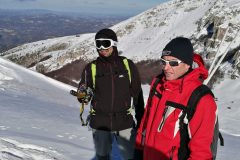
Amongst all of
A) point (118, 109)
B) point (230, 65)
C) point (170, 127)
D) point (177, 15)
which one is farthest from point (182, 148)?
point (177, 15)

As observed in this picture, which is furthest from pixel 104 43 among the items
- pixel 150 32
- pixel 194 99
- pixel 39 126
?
pixel 150 32

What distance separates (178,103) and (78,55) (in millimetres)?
51377

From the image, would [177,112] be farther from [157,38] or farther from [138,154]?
[157,38]

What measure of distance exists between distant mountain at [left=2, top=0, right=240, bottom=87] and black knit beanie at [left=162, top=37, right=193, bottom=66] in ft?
107

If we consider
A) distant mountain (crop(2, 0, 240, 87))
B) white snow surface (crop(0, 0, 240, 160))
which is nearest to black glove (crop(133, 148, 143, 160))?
white snow surface (crop(0, 0, 240, 160))

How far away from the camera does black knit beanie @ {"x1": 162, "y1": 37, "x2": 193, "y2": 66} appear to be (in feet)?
11.4

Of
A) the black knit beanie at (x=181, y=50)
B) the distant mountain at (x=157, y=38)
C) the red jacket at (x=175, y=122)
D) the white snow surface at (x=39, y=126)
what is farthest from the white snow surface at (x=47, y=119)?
the distant mountain at (x=157, y=38)

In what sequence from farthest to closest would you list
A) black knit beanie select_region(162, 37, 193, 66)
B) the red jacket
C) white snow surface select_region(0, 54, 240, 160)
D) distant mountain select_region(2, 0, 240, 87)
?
distant mountain select_region(2, 0, 240, 87)
white snow surface select_region(0, 54, 240, 160)
black knit beanie select_region(162, 37, 193, 66)
the red jacket

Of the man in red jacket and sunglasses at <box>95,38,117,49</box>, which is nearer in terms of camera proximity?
the man in red jacket

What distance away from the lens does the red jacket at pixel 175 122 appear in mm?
3174

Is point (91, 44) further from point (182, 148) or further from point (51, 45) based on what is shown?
point (182, 148)

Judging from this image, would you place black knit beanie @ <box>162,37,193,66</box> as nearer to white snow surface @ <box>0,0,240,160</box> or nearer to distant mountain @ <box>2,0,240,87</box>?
white snow surface @ <box>0,0,240,160</box>

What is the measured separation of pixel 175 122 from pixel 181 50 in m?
0.68

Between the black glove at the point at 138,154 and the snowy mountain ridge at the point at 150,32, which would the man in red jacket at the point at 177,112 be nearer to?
the black glove at the point at 138,154
